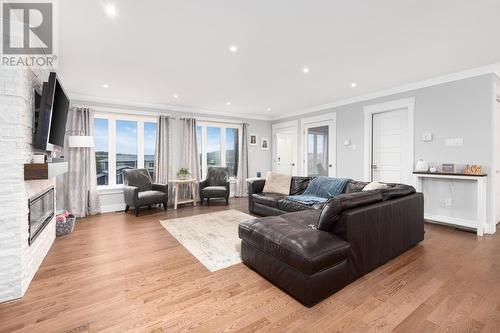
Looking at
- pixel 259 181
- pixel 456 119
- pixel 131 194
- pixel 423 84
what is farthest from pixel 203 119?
pixel 456 119

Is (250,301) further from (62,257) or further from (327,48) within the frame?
(327,48)

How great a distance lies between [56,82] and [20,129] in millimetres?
621

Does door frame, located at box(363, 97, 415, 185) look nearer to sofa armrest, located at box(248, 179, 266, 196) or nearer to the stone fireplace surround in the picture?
sofa armrest, located at box(248, 179, 266, 196)

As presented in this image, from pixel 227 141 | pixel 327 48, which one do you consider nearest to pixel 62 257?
pixel 327 48

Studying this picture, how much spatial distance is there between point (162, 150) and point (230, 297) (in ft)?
14.4

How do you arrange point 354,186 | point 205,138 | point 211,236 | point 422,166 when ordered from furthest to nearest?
1. point 205,138
2. point 422,166
3. point 354,186
4. point 211,236

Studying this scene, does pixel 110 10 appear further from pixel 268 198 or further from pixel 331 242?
pixel 268 198

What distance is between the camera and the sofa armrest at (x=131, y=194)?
4.55m

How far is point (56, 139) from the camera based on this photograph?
2822mm

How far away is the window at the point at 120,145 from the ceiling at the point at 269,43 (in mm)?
859

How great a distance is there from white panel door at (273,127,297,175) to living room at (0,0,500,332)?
68.1 inches

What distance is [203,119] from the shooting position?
627cm

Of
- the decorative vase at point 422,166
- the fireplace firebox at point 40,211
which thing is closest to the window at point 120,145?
the fireplace firebox at point 40,211

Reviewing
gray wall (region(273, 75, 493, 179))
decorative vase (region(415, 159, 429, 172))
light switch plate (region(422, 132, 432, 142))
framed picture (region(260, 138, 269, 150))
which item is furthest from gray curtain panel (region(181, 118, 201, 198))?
light switch plate (region(422, 132, 432, 142))
